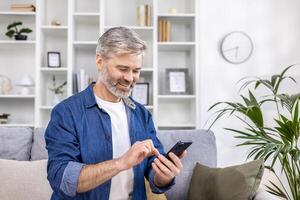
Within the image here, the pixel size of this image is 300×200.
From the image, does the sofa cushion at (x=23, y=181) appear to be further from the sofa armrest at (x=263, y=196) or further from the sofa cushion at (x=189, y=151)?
the sofa armrest at (x=263, y=196)

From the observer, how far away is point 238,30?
3809 millimetres

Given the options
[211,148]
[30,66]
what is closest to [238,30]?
[211,148]

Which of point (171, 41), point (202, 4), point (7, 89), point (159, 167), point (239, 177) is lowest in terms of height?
point (239, 177)

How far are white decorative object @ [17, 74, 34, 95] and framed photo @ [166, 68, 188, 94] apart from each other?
1.34 m

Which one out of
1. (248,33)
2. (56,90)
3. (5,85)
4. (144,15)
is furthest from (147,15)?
(5,85)

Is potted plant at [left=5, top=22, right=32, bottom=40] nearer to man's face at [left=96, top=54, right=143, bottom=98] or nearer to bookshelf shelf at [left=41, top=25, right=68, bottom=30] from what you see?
bookshelf shelf at [left=41, top=25, right=68, bottom=30]

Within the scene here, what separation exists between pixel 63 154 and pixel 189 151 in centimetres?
119

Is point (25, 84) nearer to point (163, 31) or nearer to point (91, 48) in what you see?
point (91, 48)

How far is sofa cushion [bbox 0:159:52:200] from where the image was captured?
2.24 m

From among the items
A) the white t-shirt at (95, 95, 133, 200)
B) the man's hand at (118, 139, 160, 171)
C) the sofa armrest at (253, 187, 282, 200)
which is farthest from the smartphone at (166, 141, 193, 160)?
the sofa armrest at (253, 187, 282, 200)

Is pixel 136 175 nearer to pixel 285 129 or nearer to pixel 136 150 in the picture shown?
pixel 136 150

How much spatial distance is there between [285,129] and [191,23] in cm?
204

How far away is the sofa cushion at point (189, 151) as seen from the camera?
236cm

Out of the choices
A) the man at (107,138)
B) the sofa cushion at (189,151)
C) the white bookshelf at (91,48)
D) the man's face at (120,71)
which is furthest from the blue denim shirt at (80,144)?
the white bookshelf at (91,48)
